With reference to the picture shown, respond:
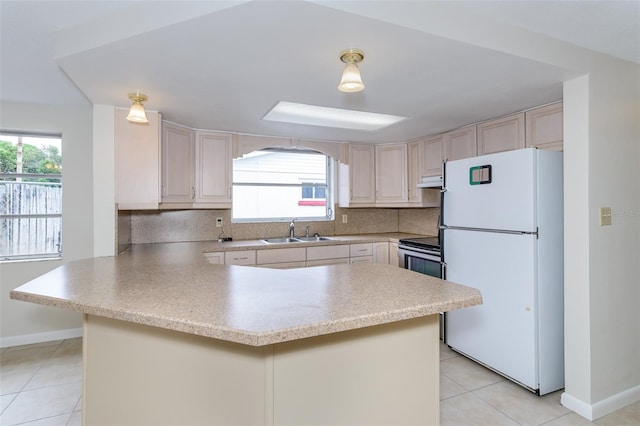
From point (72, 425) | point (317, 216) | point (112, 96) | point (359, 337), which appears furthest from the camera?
point (317, 216)

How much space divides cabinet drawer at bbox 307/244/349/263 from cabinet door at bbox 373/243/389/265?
1.18 ft

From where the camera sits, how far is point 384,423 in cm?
137

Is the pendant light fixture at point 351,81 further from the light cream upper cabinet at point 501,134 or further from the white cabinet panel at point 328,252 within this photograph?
the white cabinet panel at point 328,252

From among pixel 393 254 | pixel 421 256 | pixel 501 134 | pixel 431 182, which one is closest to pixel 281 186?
pixel 393 254

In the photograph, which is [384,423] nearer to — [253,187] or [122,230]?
[122,230]

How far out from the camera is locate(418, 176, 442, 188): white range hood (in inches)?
138

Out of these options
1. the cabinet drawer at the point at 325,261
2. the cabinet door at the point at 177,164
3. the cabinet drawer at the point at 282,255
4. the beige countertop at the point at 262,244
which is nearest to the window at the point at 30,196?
the cabinet door at the point at 177,164

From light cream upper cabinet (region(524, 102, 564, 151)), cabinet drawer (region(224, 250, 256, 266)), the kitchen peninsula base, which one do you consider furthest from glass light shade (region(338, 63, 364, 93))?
cabinet drawer (region(224, 250, 256, 266))

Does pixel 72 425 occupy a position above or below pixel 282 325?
below

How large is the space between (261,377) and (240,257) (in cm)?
216

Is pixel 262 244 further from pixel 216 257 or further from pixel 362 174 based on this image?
pixel 362 174

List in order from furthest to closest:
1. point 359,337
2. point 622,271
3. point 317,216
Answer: point 317,216 < point 622,271 < point 359,337

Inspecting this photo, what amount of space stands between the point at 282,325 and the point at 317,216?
339 cm

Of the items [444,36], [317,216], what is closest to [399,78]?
[444,36]
